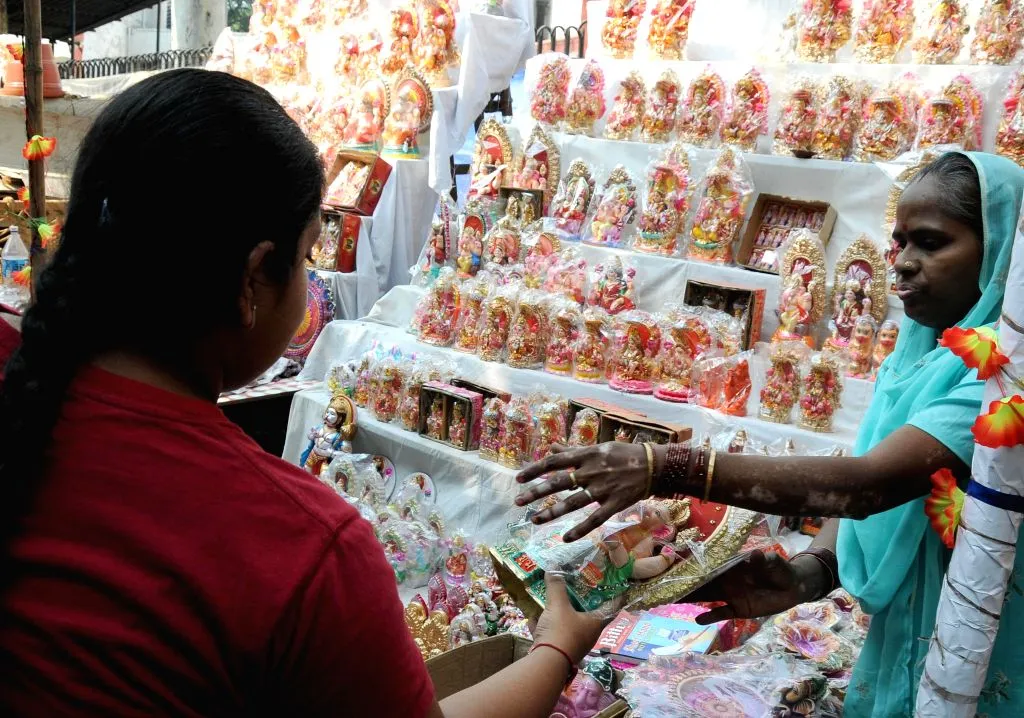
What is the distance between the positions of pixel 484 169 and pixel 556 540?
9.11 ft

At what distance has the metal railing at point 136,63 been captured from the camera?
8453mm

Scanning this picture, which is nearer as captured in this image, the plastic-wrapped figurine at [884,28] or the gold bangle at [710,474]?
the gold bangle at [710,474]

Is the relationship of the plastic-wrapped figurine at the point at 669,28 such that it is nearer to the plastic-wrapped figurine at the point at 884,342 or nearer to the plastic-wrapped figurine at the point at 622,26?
the plastic-wrapped figurine at the point at 622,26

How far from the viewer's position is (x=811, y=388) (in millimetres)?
2592

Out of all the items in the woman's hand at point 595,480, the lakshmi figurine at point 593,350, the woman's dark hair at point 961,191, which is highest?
the woman's dark hair at point 961,191

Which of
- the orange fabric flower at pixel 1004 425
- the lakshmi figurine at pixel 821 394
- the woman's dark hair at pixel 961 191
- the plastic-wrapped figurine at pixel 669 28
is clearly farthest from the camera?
the plastic-wrapped figurine at pixel 669 28

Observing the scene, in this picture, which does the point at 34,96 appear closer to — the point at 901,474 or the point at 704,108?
the point at 704,108

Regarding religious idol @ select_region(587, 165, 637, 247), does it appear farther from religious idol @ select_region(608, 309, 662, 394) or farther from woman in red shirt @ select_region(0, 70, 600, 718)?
woman in red shirt @ select_region(0, 70, 600, 718)

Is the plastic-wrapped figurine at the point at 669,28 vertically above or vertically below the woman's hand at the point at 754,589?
above

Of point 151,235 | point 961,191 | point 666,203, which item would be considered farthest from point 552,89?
point 151,235

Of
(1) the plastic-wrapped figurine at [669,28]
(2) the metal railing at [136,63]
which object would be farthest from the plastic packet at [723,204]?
(2) the metal railing at [136,63]

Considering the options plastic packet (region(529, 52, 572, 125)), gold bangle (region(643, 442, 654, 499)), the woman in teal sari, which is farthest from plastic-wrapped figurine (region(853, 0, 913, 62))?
gold bangle (region(643, 442, 654, 499))

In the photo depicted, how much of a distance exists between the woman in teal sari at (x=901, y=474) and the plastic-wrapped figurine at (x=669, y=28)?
2.39 m

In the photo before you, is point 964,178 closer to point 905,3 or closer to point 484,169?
point 905,3
